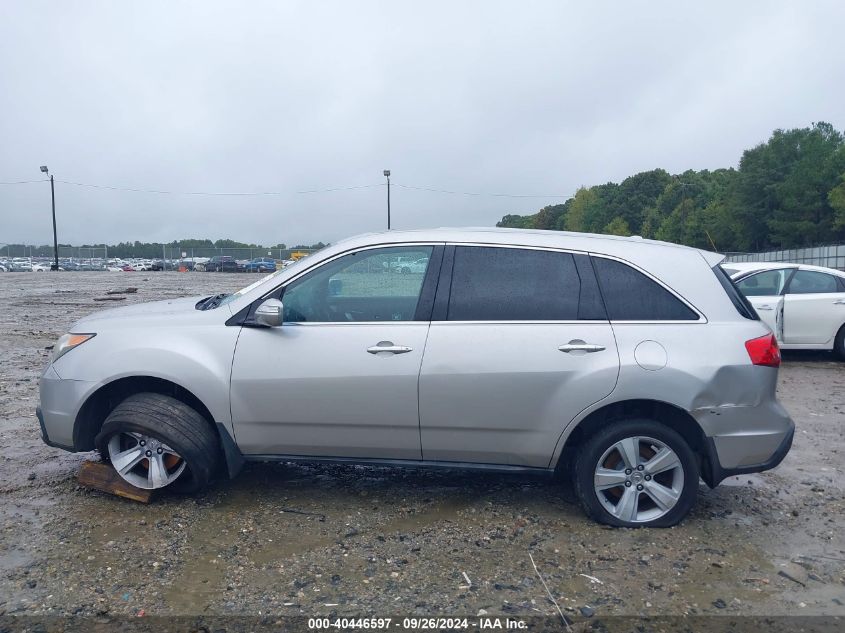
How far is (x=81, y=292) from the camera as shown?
25.7 metres

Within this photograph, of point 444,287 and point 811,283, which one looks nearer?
point 444,287

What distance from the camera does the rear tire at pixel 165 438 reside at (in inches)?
180

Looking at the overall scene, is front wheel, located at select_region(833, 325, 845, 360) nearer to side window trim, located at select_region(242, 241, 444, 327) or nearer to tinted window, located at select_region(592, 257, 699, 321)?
tinted window, located at select_region(592, 257, 699, 321)

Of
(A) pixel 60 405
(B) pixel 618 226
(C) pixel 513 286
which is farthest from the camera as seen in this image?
(B) pixel 618 226

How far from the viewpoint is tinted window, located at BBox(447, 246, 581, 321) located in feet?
14.6

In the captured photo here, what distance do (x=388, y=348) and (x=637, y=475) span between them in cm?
166

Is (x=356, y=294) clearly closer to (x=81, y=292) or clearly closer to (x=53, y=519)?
(x=53, y=519)

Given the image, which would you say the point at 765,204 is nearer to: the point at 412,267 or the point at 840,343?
the point at 840,343

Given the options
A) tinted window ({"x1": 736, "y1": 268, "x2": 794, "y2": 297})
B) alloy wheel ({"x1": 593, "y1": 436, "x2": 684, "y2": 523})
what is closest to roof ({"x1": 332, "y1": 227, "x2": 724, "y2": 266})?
alloy wheel ({"x1": 593, "y1": 436, "x2": 684, "y2": 523})

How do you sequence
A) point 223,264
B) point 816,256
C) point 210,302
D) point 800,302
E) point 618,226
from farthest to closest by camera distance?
point 618,226
point 223,264
point 816,256
point 800,302
point 210,302

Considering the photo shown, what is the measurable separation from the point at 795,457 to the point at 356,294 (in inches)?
154

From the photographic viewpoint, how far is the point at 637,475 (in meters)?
4.36

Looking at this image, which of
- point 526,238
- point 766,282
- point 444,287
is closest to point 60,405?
point 444,287

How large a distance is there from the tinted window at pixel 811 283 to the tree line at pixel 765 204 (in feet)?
124
